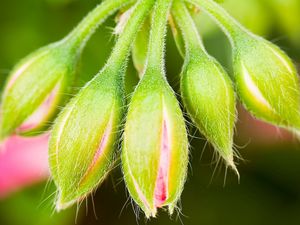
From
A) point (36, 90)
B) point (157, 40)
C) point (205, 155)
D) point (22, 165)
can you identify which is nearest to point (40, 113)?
point (36, 90)

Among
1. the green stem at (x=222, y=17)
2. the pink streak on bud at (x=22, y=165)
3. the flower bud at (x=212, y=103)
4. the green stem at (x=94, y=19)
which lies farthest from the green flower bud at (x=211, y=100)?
the pink streak on bud at (x=22, y=165)

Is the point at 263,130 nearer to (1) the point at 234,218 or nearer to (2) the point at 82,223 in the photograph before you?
(1) the point at 234,218

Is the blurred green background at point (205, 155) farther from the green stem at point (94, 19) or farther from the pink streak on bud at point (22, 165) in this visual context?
the green stem at point (94, 19)

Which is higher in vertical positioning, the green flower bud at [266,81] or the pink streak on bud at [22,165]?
the green flower bud at [266,81]

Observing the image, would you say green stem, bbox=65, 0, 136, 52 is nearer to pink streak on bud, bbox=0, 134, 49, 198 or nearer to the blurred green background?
the blurred green background

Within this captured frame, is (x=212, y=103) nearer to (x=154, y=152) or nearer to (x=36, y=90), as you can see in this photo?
(x=154, y=152)

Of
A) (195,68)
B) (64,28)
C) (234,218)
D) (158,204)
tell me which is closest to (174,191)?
(158,204)
